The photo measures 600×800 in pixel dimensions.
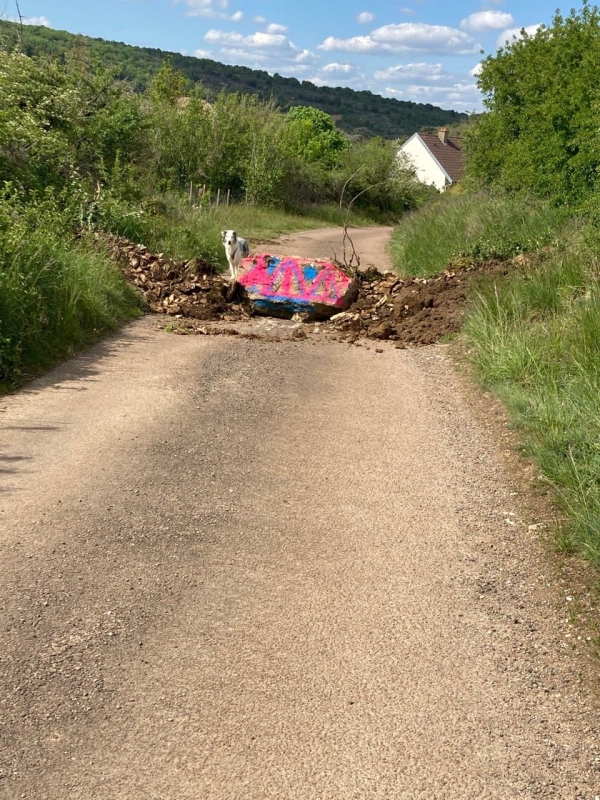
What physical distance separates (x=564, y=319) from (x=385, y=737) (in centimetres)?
633

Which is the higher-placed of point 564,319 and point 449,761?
point 564,319

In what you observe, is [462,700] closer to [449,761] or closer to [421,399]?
[449,761]

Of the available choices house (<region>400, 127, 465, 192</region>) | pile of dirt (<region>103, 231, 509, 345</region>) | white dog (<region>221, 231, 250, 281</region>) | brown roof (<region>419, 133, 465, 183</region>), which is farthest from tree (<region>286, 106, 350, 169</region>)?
pile of dirt (<region>103, 231, 509, 345</region>)

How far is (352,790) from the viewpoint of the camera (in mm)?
2934

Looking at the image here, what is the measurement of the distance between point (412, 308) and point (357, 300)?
115 centimetres

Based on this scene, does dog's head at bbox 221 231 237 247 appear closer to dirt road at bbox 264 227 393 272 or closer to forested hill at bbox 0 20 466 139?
dirt road at bbox 264 227 393 272

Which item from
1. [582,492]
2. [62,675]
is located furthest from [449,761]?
[582,492]

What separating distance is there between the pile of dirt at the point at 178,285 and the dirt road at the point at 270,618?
511 centimetres

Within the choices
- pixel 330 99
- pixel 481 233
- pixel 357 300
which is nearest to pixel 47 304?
pixel 357 300

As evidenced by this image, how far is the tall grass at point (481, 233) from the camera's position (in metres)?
14.5

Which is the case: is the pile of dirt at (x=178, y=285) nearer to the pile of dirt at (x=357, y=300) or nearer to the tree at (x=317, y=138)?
the pile of dirt at (x=357, y=300)

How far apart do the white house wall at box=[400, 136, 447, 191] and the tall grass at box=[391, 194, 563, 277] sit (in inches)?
2219

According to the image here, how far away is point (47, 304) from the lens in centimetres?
902

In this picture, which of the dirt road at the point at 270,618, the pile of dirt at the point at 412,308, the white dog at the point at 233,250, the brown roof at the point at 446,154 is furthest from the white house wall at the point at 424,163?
the dirt road at the point at 270,618
